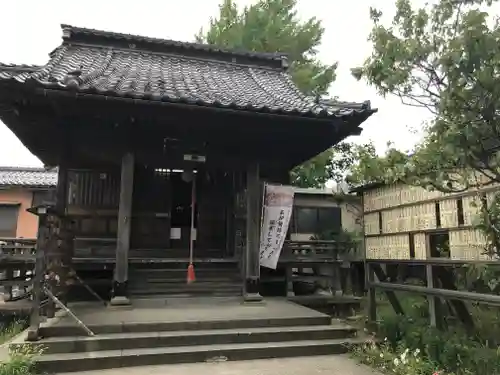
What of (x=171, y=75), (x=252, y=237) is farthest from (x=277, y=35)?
(x=252, y=237)

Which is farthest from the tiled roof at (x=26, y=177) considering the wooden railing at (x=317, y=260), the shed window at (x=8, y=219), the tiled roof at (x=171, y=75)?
the wooden railing at (x=317, y=260)

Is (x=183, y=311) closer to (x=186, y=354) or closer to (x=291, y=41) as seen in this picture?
(x=186, y=354)

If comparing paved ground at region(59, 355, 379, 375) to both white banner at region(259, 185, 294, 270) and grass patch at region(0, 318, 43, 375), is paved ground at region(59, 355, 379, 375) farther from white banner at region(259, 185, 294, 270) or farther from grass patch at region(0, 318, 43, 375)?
white banner at region(259, 185, 294, 270)

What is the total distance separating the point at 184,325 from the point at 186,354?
0.66 m

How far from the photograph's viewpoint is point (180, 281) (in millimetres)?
8789

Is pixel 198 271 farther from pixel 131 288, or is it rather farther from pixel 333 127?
pixel 333 127

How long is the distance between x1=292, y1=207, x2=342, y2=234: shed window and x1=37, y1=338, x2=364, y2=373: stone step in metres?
9.29

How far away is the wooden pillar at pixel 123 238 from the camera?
23.9 ft

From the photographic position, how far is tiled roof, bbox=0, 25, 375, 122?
6715 millimetres

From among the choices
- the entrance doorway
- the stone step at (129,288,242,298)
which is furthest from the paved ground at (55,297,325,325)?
the entrance doorway

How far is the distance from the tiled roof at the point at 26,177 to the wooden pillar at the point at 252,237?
569 inches

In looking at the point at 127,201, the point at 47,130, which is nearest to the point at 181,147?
the point at 127,201

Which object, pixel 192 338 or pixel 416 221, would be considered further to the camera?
pixel 416 221

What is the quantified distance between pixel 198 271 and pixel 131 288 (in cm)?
156
